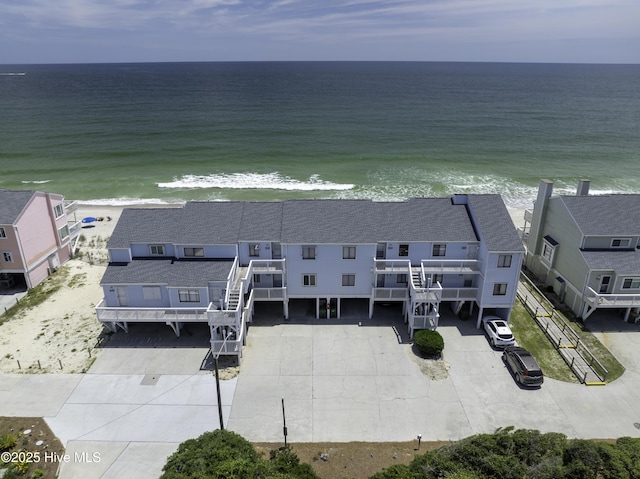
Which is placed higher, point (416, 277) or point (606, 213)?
point (606, 213)

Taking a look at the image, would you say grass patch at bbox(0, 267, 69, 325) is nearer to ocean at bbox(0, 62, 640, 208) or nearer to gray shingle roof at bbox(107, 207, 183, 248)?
gray shingle roof at bbox(107, 207, 183, 248)

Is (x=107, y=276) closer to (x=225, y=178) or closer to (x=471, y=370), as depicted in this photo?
(x=471, y=370)

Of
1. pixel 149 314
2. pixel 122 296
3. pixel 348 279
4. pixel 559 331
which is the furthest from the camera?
pixel 348 279

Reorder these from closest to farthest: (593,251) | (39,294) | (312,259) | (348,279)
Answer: (312,259)
(348,279)
(593,251)
(39,294)

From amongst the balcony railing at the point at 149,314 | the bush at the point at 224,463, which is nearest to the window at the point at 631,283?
the bush at the point at 224,463

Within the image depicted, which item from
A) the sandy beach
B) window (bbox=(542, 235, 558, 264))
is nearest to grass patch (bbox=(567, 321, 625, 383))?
window (bbox=(542, 235, 558, 264))

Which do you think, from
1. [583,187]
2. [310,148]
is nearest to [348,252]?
[583,187]

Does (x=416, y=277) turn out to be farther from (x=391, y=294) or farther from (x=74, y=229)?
(x=74, y=229)
